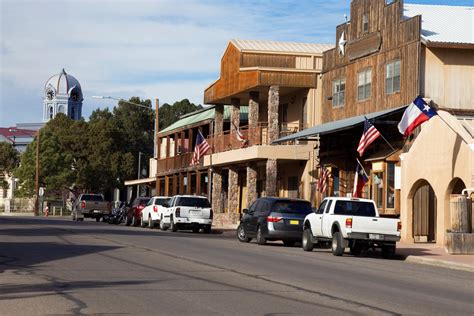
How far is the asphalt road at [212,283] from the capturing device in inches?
508

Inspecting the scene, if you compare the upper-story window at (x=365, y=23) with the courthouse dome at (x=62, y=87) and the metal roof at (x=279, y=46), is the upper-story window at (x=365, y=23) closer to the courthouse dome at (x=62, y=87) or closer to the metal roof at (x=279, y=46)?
the metal roof at (x=279, y=46)

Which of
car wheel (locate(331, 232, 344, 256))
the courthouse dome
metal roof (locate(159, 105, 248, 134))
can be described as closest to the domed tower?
the courthouse dome

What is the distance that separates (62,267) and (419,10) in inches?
1046

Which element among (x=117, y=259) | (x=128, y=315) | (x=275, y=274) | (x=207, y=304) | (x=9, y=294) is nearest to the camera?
(x=128, y=315)

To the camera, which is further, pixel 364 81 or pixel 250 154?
pixel 250 154

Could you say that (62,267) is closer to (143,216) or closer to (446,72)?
(446,72)

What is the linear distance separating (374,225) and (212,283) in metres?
11.9

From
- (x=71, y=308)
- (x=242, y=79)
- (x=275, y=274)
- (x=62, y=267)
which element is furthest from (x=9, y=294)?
(x=242, y=79)

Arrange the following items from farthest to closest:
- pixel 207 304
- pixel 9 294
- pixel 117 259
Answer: pixel 117 259 < pixel 9 294 < pixel 207 304

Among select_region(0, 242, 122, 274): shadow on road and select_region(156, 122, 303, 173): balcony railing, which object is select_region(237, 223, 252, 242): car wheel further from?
select_region(156, 122, 303, 173): balcony railing

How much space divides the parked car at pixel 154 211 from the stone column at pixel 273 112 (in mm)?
6656

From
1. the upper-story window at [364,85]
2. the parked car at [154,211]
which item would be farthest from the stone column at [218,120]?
the upper-story window at [364,85]

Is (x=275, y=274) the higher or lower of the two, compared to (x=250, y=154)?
lower

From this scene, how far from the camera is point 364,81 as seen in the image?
40.6 m
